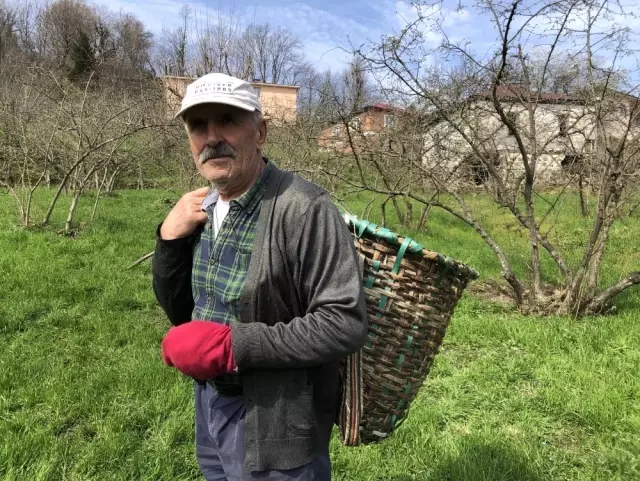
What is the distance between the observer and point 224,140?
1.50m

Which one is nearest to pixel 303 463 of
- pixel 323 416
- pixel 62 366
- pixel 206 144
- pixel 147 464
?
pixel 323 416

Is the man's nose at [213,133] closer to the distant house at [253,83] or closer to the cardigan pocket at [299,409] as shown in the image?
the cardigan pocket at [299,409]

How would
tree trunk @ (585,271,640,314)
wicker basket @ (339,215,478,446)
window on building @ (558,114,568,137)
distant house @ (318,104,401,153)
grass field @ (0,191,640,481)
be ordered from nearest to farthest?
wicker basket @ (339,215,478,446), grass field @ (0,191,640,481), tree trunk @ (585,271,640,314), window on building @ (558,114,568,137), distant house @ (318,104,401,153)

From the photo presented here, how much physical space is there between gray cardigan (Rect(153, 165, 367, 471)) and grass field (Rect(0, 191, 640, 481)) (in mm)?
1629

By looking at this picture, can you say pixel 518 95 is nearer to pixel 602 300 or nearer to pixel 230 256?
pixel 602 300

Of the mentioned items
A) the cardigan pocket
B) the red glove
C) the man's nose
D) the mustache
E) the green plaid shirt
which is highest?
the man's nose

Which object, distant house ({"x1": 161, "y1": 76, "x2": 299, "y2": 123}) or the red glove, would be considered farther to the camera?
distant house ({"x1": 161, "y1": 76, "x2": 299, "y2": 123})

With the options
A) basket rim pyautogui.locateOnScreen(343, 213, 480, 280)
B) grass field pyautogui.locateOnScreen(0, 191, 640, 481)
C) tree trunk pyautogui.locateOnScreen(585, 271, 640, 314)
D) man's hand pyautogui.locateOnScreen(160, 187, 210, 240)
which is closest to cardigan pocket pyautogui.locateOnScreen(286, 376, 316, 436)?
basket rim pyautogui.locateOnScreen(343, 213, 480, 280)

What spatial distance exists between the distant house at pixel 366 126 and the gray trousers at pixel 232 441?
6885mm

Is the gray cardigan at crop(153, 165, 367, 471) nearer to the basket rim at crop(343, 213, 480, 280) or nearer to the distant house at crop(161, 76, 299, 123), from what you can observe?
the basket rim at crop(343, 213, 480, 280)

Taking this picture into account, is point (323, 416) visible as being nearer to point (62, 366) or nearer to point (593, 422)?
point (593, 422)

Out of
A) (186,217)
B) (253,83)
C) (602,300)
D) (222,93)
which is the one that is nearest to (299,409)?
(186,217)

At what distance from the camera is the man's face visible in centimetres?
150

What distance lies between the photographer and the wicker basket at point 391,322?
62.3 inches
